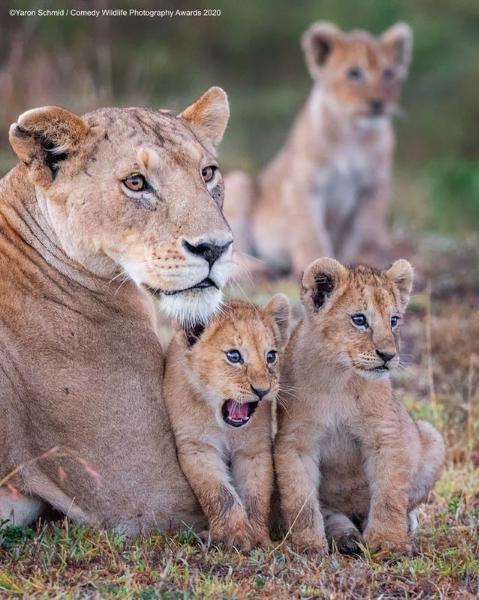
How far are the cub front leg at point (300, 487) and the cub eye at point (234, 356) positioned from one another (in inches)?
17.0

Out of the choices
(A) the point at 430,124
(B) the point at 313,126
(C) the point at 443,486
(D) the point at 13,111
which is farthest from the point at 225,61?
(C) the point at 443,486

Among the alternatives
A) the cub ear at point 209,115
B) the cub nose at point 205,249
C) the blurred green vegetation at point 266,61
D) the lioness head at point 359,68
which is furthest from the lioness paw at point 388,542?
the blurred green vegetation at point 266,61

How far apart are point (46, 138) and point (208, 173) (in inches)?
Result: 28.2

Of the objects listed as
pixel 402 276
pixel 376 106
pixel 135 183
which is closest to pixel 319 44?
pixel 376 106

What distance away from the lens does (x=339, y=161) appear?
42.6ft

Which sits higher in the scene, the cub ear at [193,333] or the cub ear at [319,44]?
the cub ear at [319,44]

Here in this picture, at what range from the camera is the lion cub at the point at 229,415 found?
5.66 m

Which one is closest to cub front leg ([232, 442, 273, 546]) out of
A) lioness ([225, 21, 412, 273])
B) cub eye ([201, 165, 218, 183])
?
cub eye ([201, 165, 218, 183])

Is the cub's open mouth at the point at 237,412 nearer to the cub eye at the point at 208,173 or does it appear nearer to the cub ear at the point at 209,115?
the cub eye at the point at 208,173

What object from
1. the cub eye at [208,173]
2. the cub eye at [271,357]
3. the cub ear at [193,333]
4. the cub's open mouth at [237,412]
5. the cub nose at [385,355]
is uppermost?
the cub eye at [208,173]

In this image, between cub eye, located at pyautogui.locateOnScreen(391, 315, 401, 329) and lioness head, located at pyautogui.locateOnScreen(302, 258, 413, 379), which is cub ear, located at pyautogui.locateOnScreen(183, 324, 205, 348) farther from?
cub eye, located at pyautogui.locateOnScreen(391, 315, 401, 329)

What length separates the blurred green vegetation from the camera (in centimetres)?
2061

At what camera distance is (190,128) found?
6105 mm

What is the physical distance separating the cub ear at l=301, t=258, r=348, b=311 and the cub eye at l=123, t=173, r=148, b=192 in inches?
34.9
